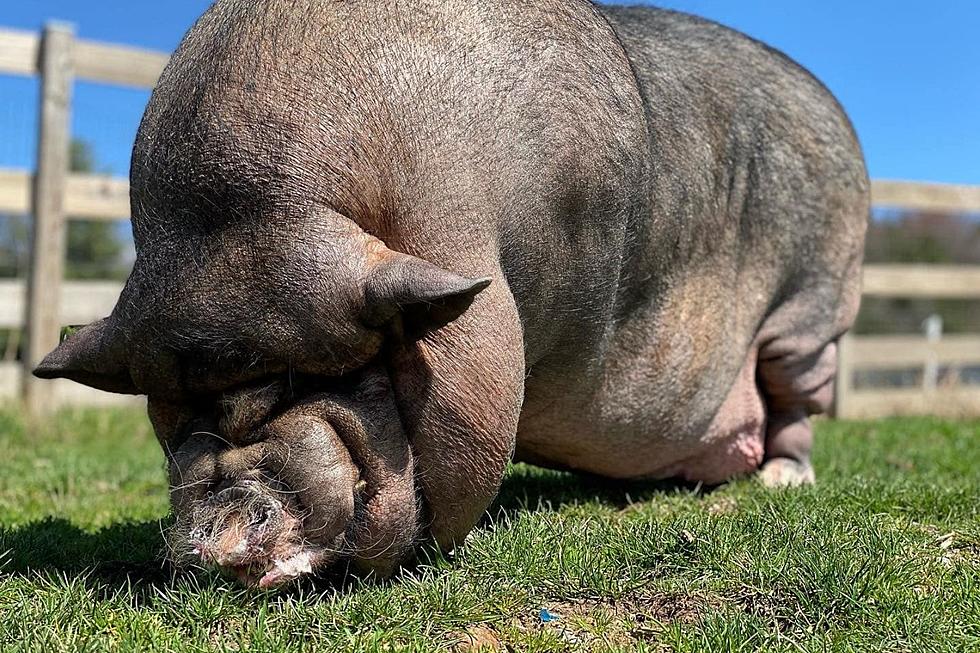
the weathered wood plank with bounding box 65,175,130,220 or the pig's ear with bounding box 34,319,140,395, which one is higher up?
the weathered wood plank with bounding box 65,175,130,220

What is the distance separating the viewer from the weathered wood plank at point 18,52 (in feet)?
28.2

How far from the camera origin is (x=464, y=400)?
271 centimetres

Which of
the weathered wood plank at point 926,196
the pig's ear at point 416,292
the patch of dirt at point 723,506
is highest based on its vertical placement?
the weathered wood plank at point 926,196

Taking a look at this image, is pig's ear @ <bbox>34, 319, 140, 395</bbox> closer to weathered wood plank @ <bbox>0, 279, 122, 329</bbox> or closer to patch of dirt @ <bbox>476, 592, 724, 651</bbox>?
patch of dirt @ <bbox>476, 592, 724, 651</bbox>

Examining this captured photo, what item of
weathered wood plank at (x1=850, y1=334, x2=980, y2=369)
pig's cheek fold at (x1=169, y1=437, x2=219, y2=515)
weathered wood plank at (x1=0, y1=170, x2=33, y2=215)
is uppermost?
weathered wood plank at (x1=0, y1=170, x2=33, y2=215)

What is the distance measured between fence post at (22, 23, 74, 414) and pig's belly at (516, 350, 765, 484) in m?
5.74

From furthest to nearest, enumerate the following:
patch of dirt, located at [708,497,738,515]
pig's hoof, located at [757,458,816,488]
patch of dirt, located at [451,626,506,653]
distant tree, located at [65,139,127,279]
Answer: distant tree, located at [65,139,127,279], pig's hoof, located at [757,458,816,488], patch of dirt, located at [708,497,738,515], patch of dirt, located at [451,626,506,653]

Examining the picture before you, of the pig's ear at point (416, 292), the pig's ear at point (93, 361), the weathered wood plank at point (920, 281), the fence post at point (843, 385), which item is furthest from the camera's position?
the weathered wood plank at point (920, 281)

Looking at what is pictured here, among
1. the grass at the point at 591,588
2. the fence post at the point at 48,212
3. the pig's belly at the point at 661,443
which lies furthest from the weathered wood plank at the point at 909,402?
the fence post at the point at 48,212

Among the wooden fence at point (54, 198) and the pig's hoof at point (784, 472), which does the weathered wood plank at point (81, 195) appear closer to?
the wooden fence at point (54, 198)

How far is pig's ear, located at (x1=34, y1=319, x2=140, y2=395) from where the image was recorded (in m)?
2.80

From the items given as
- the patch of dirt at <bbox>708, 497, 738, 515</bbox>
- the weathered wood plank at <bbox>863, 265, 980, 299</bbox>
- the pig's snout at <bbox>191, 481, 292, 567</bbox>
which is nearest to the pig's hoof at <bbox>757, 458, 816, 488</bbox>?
the patch of dirt at <bbox>708, 497, 738, 515</bbox>

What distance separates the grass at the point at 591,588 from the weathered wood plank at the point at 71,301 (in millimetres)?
5128

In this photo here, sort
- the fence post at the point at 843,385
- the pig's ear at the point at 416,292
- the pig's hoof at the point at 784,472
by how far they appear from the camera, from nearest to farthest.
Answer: the pig's ear at the point at 416,292
the pig's hoof at the point at 784,472
the fence post at the point at 843,385
